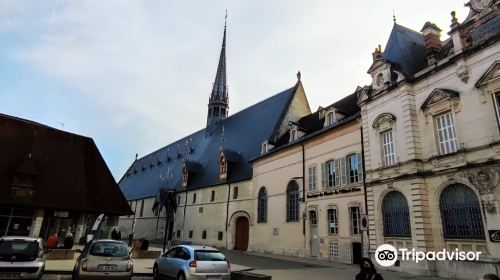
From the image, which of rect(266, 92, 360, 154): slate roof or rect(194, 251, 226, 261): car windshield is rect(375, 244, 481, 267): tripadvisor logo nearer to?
rect(266, 92, 360, 154): slate roof

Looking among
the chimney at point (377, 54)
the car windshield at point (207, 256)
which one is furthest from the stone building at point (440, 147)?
the car windshield at point (207, 256)

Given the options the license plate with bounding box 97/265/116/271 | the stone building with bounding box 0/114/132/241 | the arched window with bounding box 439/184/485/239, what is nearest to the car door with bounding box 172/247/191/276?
the license plate with bounding box 97/265/116/271

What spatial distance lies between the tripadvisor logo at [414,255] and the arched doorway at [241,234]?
14373mm

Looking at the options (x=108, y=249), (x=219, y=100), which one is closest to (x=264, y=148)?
(x=108, y=249)

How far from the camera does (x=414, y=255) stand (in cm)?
1446

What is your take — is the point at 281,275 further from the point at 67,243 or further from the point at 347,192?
the point at 67,243

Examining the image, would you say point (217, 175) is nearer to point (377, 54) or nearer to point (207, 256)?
point (377, 54)

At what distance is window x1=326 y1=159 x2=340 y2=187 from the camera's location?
20603 mm

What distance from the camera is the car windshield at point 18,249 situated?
9.98 meters

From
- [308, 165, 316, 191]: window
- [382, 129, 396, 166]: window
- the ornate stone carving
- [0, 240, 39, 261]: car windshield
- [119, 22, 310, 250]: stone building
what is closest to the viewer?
[0, 240, 39, 261]: car windshield

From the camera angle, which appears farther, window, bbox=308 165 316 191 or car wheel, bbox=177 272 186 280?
window, bbox=308 165 316 191

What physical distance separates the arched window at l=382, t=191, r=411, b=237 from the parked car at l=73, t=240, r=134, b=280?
12.0m

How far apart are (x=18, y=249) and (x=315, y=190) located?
54.3 feet

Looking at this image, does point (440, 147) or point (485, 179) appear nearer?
point (485, 179)
